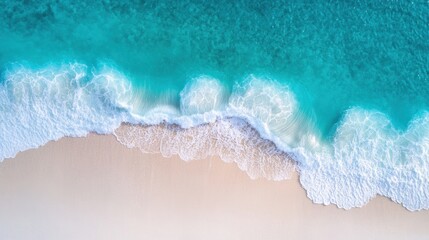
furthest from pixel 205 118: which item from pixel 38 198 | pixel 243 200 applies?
pixel 38 198

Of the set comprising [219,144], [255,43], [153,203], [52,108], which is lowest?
[153,203]

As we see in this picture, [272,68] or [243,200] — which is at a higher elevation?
[272,68]

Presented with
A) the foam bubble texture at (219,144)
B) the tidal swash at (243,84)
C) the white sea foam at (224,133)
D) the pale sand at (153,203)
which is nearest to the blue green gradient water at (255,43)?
the tidal swash at (243,84)

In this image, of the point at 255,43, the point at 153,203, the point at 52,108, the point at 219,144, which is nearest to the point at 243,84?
the point at 255,43

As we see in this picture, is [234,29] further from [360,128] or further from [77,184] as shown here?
[77,184]

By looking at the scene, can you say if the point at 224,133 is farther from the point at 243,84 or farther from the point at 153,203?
the point at 153,203

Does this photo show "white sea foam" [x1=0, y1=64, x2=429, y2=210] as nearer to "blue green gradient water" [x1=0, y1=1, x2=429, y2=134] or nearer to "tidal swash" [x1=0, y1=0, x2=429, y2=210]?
"tidal swash" [x1=0, y1=0, x2=429, y2=210]

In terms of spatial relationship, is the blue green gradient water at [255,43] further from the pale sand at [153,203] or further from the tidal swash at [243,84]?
the pale sand at [153,203]
